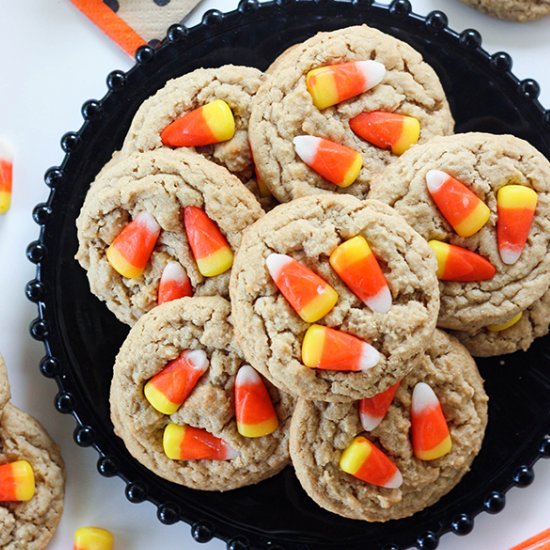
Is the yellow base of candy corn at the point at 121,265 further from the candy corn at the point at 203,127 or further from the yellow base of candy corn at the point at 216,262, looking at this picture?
the candy corn at the point at 203,127

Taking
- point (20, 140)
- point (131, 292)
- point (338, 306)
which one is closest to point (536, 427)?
A: point (338, 306)

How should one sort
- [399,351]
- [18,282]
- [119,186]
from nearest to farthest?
[399,351] < [119,186] < [18,282]

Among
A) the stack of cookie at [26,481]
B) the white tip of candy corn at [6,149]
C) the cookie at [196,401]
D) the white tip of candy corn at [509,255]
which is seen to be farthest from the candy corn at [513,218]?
the white tip of candy corn at [6,149]

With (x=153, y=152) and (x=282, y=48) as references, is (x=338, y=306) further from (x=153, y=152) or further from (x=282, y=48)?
(x=282, y=48)

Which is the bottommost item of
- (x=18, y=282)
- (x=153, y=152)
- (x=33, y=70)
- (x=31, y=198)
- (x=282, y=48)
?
(x=18, y=282)

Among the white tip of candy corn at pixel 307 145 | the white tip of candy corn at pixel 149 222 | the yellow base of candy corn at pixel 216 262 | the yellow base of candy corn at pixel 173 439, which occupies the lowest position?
the yellow base of candy corn at pixel 173 439

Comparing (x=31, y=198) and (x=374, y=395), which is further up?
(x=374, y=395)
